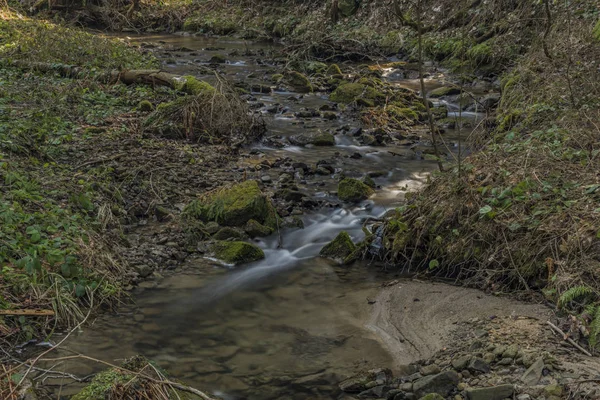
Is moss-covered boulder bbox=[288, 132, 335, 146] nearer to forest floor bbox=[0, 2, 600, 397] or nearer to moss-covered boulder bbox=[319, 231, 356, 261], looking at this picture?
forest floor bbox=[0, 2, 600, 397]

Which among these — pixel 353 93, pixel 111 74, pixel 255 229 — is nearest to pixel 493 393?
pixel 255 229

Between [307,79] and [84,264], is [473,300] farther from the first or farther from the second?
[307,79]

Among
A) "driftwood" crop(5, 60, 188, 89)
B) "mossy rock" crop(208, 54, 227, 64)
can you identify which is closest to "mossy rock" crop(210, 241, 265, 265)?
"driftwood" crop(5, 60, 188, 89)

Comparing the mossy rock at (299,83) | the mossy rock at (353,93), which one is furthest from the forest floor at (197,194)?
the mossy rock at (299,83)

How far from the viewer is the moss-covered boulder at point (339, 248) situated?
7.15m

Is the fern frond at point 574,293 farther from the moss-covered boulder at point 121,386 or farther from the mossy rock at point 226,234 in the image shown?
the mossy rock at point 226,234

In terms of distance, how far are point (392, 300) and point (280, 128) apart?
6.94 m

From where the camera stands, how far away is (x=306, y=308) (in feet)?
19.9

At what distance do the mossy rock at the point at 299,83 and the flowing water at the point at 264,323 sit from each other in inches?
271

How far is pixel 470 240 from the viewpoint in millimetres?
6047

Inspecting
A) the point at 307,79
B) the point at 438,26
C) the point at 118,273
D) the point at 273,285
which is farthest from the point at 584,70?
the point at 438,26

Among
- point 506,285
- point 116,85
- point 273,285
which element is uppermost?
point 116,85

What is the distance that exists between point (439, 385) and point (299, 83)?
39.6 ft

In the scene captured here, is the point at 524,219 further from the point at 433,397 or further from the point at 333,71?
the point at 333,71
